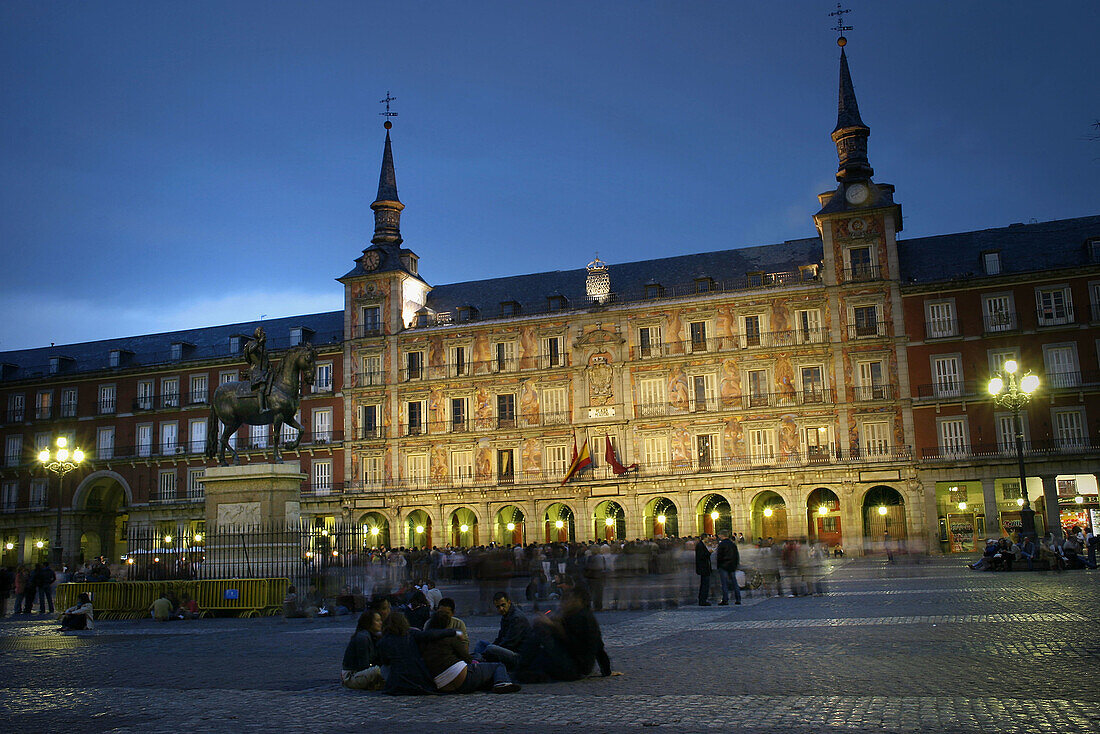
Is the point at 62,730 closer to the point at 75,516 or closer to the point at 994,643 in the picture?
the point at 994,643

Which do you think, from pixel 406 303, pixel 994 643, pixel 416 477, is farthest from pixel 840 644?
pixel 406 303

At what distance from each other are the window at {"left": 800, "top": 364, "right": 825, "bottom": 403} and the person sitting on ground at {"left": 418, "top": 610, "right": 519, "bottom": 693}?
126 feet

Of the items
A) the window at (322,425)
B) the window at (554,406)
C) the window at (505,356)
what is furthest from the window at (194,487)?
the window at (554,406)

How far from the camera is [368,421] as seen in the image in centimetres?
5294

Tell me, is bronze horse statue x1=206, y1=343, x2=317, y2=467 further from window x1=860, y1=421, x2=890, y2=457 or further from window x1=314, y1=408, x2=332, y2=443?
window x1=314, y1=408, x2=332, y2=443

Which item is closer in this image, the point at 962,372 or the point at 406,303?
the point at 962,372

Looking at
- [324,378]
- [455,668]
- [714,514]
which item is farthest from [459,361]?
[455,668]

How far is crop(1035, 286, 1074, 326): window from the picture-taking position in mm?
43156

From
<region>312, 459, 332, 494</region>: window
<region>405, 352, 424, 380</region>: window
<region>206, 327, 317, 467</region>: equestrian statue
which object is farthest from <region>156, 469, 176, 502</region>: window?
<region>206, 327, 317, 467</region>: equestrian statue

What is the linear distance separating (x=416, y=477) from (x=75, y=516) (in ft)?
72.2

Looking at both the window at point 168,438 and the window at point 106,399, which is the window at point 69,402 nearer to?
the window at point 106,399

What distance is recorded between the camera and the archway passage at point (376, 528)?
51.7 m

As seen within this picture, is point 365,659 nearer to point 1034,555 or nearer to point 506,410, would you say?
point 1034,555

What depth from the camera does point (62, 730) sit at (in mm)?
7855
